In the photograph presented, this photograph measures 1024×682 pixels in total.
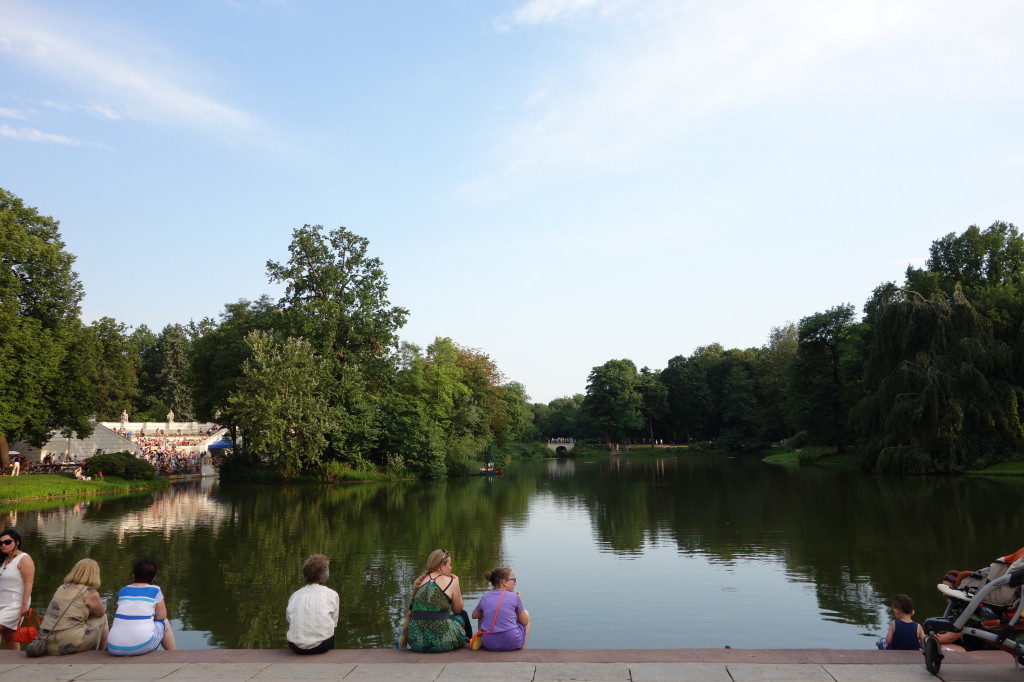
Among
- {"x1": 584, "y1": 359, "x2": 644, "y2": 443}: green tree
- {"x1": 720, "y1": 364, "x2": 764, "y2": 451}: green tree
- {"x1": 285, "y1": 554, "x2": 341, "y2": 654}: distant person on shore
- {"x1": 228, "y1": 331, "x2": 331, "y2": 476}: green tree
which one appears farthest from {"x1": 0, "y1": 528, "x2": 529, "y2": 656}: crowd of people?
{"x1": 584, "y1": 359, "x2": 644, "y2": 443}: green tree

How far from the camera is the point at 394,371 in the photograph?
51531 millimetres

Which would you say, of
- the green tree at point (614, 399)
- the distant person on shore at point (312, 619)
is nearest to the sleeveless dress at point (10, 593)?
the distant person on shore at point (312, 619)

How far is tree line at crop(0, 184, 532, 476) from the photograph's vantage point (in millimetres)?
35781

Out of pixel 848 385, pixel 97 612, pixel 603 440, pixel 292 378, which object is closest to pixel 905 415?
pixel 848 385

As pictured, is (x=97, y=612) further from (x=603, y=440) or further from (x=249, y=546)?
(x=603, y=440)

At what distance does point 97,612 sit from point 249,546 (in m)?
13.1

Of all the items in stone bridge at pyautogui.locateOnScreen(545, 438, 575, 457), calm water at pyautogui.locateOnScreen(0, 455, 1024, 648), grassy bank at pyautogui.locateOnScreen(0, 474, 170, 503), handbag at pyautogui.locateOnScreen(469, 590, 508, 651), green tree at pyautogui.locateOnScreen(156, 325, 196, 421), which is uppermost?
green tree at pyautogui.locateOnScreen(156, 325, 196, 421)

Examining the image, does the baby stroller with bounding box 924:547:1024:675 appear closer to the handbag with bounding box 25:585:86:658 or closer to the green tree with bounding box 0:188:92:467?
the handbag with bounding box 25:585:86:658

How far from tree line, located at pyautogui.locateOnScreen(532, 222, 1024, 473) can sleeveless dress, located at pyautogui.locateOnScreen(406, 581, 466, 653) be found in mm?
38505

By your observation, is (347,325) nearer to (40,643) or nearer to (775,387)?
(40,643)

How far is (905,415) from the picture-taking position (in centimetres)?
3969

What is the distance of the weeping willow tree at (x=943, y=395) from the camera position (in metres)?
38.6

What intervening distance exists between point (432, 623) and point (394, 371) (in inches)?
1767

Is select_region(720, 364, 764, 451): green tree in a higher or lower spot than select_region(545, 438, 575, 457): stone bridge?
higher
